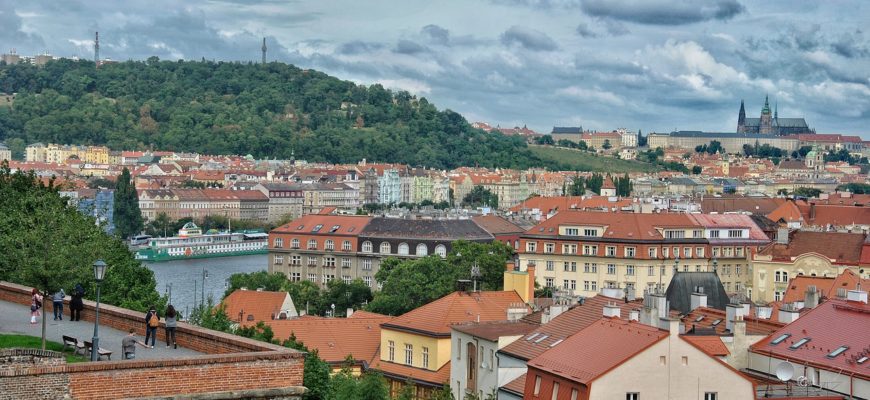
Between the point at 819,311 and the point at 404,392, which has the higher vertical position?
the point at 819,311

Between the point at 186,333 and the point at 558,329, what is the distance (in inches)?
419

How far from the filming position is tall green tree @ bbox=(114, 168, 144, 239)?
117125 mm

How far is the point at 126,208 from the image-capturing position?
118 m

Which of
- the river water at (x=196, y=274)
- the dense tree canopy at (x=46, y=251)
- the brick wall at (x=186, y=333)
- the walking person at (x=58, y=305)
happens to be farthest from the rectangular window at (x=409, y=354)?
the river water at (x=196, y=274)

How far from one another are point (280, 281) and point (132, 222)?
2400 inches

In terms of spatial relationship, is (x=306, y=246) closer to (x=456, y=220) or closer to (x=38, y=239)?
(x=456, y=220)

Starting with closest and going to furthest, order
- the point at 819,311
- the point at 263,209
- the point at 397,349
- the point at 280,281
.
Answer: the point at 819,311 < the point at 397,349 < the point at 280,281 < the point at 263,209

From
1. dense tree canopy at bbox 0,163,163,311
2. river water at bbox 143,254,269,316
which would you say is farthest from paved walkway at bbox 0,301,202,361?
river water at bbox 143,254,269,316

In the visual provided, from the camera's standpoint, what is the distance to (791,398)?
1773 cm

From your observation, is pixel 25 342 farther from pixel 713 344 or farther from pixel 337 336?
pixel 337 336

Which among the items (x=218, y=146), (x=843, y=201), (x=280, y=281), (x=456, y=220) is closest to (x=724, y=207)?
(x=843, y=201)

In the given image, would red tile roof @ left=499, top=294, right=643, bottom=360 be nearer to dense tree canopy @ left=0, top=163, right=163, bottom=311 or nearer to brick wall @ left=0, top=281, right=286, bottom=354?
dense tree canopy @ left=0, top=163, right=163, bottom=311

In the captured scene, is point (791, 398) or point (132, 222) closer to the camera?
point (791, 398)

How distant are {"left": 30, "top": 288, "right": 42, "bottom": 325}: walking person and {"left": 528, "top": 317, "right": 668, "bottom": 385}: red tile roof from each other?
21.3ft
